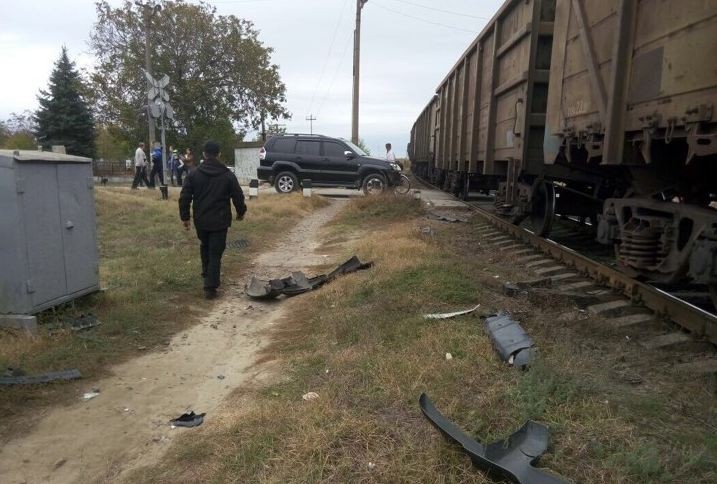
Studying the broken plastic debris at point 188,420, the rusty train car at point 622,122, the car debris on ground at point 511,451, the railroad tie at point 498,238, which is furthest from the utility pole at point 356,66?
the car debris on ground at point 511,451

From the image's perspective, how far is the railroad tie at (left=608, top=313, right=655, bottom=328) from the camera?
4648 mm

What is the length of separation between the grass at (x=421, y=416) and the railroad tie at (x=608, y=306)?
17.7 inches

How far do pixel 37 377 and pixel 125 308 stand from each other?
177 centimetres

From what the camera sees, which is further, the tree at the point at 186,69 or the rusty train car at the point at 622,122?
the tree at the point at 186,69

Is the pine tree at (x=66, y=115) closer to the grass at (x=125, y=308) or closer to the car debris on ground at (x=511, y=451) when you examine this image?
the grass at (x=125, y=308)

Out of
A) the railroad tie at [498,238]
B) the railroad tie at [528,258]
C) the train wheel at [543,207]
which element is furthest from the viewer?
the railroad tie at [498,238]

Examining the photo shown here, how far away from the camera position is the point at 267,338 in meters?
5.24

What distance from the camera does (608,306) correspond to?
5.11 metres

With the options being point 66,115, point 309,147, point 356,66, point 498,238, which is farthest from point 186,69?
point 498,238

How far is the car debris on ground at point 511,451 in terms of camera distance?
7.84 feet

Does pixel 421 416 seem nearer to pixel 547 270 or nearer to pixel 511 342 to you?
pixel 511 342

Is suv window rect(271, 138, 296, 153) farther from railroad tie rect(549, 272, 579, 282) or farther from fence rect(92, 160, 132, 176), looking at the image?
fence rect(92, 160, 132, 176)

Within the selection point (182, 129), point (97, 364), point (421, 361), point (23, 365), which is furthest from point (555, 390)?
point (182, 129)

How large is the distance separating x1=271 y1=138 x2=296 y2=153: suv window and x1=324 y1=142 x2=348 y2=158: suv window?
1.09 meters
